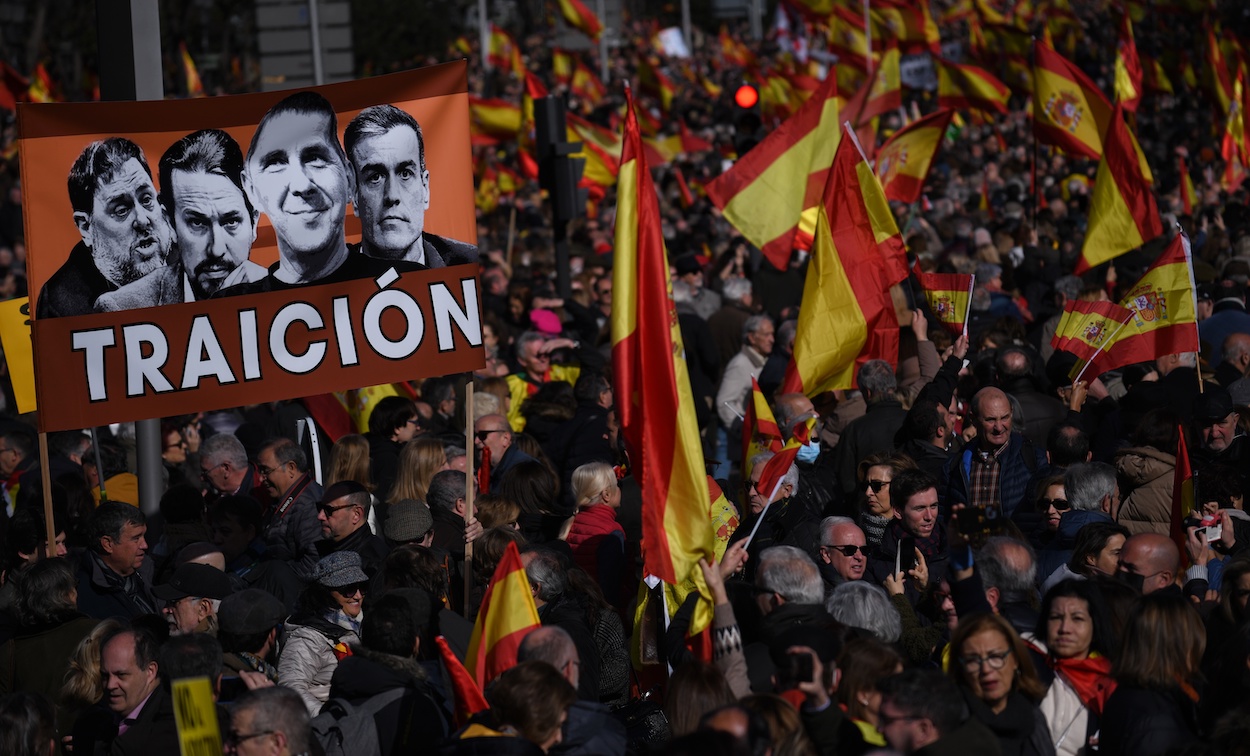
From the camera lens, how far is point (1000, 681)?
487 cm

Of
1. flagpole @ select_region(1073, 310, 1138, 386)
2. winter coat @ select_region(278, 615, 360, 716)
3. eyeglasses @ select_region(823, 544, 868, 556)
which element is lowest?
winter coat @ select_region(278, 615, 360, 716)

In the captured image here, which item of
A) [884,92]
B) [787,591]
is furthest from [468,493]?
[884,92]

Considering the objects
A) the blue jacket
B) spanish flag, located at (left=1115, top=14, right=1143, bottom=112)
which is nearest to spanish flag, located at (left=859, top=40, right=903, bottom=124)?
spanish flag, located at (left=1115, top=14, right=1143, bottom=112)

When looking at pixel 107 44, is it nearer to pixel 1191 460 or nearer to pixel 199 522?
pixel 199 522

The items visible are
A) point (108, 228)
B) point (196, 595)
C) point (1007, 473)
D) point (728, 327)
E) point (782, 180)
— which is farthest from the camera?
point (728, 327)

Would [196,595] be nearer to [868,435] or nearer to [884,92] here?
[868,435]

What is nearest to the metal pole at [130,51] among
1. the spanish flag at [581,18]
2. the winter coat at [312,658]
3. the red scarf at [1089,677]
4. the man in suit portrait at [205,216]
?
the man in suit portrait at [205,216]

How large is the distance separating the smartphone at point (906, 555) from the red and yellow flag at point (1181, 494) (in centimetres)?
107

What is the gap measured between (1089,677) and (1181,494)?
6.26 ft

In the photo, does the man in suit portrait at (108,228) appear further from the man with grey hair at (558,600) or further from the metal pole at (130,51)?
the man with grey hair at (558,600)

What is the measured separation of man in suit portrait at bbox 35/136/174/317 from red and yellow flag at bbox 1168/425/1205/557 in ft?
14.7

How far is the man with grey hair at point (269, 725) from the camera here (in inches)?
186

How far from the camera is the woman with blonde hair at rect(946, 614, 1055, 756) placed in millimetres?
4848

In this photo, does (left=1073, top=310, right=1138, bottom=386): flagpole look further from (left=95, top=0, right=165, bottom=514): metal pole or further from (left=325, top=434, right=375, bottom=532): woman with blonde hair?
(left=95, top=0, right=165, bottom=514): metal pole
